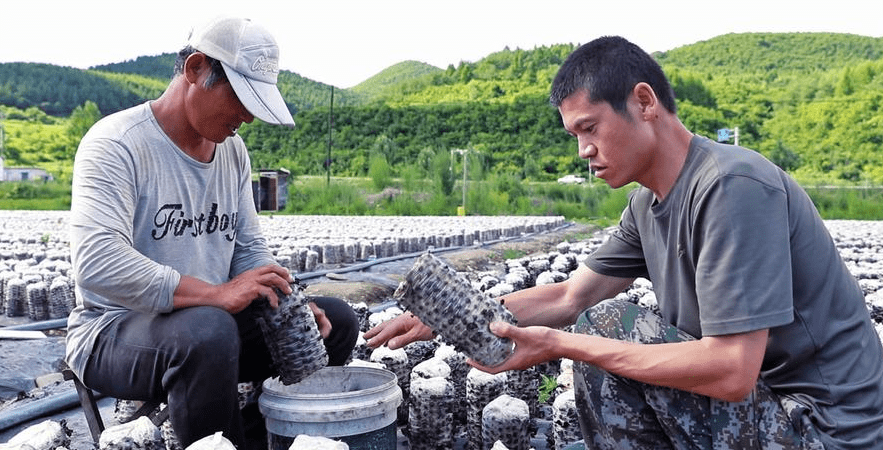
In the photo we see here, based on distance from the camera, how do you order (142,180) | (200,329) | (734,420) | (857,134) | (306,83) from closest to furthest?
(734,420), (200,329), (142,180), (857,134), (306,83)

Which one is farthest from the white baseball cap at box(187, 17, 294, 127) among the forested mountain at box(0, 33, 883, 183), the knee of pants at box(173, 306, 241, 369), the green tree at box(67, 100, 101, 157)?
the green tree at box(67, 100, 101, 157)

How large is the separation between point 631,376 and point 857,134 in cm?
5761

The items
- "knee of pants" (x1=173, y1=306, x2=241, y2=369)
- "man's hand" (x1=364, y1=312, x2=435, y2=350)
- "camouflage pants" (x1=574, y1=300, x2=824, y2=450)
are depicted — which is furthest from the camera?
"man's hand" (x1=364, y1=312, x2=435, y2=350)

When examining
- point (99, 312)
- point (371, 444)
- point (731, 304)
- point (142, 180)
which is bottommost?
point (371, 444)

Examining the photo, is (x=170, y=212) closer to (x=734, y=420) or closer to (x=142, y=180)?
(x=142, y=180)

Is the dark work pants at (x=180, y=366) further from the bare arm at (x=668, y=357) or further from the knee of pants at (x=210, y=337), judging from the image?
the bare arm at (x=668, y=357)

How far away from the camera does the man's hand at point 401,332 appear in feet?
8.25

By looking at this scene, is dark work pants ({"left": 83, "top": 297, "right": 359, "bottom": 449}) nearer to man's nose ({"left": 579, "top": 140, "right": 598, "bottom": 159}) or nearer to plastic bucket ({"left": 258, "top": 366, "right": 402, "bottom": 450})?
plastic bucket ({"left": 258, "top": 366, "right": 402, "bottom": 450})

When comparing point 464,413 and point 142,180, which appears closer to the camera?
point 142,180

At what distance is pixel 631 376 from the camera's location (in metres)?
2.06

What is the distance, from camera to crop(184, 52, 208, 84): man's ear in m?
2.44

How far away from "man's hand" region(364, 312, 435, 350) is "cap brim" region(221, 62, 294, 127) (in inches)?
29.9

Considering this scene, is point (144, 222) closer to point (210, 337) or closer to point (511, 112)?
point (210, 337)

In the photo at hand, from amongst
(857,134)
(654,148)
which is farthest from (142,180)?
(857,134)
